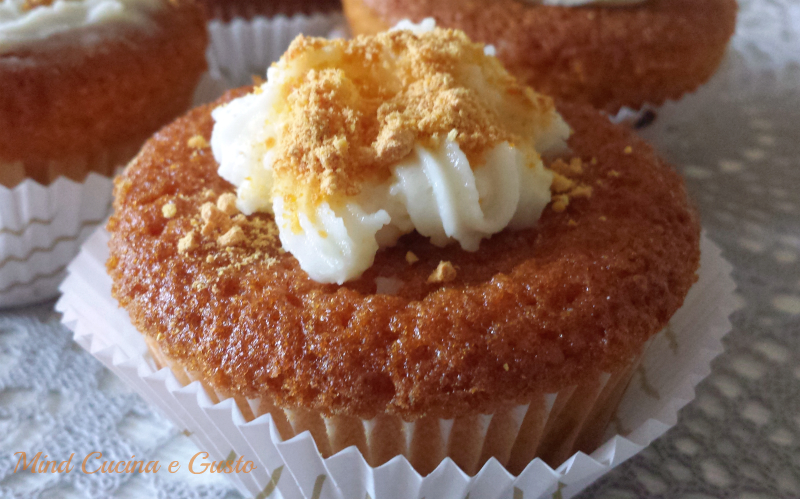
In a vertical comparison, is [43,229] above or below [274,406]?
below

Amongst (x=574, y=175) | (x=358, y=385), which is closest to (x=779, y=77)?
(x=574, y=175)

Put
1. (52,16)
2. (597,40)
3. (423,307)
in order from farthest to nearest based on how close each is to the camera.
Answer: (597,40), (52,16), (423,307)

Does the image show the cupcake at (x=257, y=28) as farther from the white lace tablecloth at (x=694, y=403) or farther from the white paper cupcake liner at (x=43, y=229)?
the white lace tablecloth at (x=694, y=403)

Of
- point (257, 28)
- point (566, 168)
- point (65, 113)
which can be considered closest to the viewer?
point (566, 168)

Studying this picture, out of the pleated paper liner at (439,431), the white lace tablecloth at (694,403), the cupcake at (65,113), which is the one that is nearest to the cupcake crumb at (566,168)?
the pleated paper liner at (439,431)

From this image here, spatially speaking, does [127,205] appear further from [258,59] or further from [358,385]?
[258,59]

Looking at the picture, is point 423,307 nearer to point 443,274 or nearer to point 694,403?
point 443,274

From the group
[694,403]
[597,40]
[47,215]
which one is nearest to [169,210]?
[47,215]
